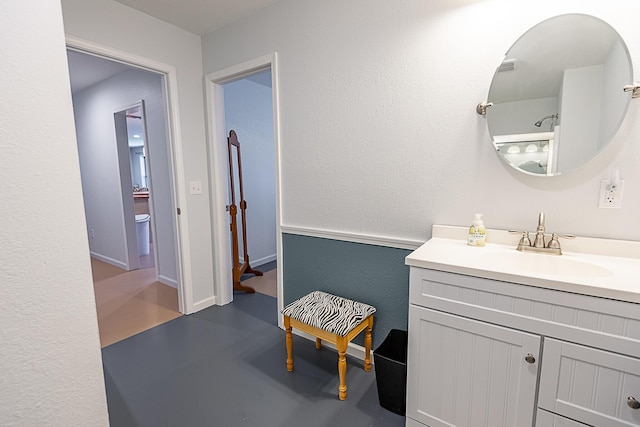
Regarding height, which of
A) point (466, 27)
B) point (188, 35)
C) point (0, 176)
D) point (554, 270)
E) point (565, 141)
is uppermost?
point (188, 35)

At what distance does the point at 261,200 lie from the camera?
4.02 meters

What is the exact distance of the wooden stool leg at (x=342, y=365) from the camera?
161cm

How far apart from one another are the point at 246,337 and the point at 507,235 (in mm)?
1848

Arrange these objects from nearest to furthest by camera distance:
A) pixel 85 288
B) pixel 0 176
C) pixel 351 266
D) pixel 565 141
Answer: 1. pixel 0 176
2. pixel 85 288
3. pixel 565 141
4. pixel 351 266

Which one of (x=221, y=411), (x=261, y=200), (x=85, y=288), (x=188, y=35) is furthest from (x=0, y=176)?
(x=261, y=200)

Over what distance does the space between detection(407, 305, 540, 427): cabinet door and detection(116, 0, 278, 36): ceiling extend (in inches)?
87.8

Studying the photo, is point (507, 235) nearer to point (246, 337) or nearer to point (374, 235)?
point (374, 235)

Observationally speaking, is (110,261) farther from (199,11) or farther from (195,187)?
(199,11)

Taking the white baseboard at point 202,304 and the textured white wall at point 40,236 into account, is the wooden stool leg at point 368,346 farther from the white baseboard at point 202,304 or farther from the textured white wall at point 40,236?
the white baseboard at point 202,304

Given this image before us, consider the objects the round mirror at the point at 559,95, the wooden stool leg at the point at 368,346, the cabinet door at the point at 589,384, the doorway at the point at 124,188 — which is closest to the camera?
the cabinet door at the point at 589,384

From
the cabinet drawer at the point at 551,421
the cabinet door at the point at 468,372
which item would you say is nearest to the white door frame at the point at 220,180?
the cabinet door at the point at 468,372

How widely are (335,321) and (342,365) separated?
0.75 feet

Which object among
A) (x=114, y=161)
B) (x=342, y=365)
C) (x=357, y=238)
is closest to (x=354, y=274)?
(x=357, y=238)

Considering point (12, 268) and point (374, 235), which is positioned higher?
point (12, 268)
